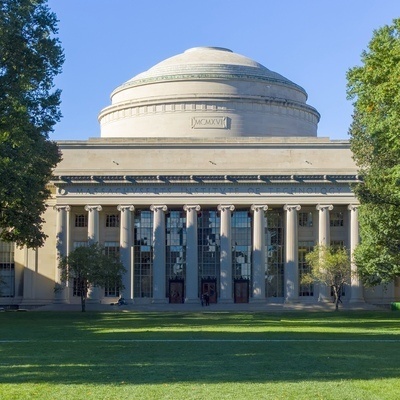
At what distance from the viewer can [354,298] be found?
90688 mm

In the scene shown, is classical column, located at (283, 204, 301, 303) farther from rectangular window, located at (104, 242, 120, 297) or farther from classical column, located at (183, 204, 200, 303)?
rectangular window, located at (104, 242, 120, 297)

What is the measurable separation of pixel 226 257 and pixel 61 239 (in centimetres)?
1597

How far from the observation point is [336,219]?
94.1 m

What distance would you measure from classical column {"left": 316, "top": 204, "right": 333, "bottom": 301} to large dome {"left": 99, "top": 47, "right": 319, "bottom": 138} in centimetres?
1785

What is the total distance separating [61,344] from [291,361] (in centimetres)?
1121

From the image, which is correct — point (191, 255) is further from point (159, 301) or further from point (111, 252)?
point (111, 252)

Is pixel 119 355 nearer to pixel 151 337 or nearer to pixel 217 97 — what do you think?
pixel 151 337

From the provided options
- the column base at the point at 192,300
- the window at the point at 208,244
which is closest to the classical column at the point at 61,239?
the column base at the point at 192,300

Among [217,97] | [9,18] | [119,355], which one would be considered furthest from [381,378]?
[217,97]

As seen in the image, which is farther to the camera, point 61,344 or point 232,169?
point 232,169

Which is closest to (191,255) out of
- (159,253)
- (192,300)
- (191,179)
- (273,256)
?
(159,253)

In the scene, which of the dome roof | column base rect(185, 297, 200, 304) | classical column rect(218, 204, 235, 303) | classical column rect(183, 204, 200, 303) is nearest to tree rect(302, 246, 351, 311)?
classical column rect(218, 204, 235, 303)

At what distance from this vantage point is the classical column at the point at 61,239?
90.8 m

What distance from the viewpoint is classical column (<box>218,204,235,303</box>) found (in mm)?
90688
